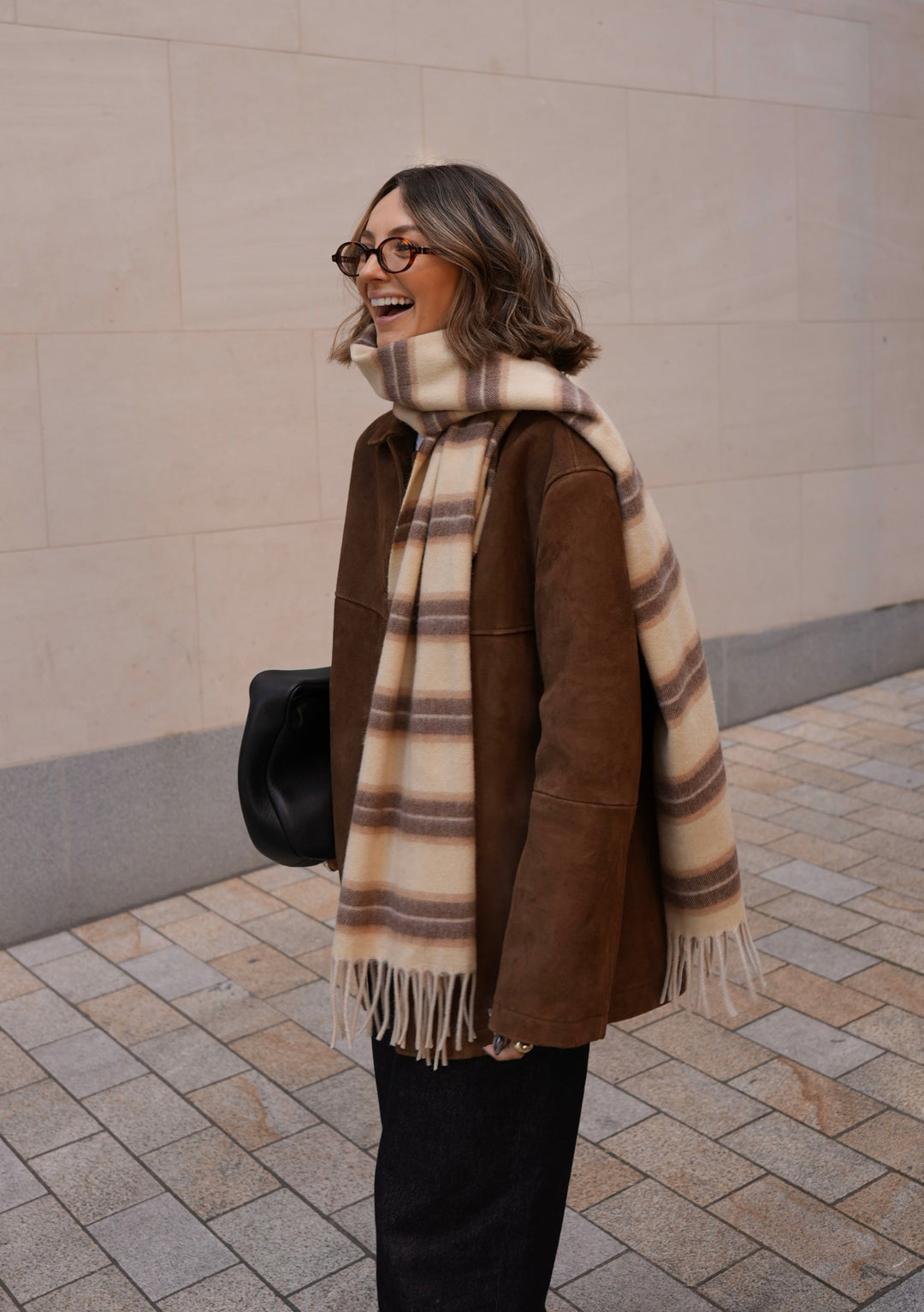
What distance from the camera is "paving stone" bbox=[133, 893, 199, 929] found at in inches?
180

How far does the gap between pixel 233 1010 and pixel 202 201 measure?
2.44 m

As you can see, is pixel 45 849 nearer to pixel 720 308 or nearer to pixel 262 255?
pixel 262 255

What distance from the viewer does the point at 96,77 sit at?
420cm

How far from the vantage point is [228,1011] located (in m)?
3.91

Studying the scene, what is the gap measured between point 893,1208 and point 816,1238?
0.19 meters

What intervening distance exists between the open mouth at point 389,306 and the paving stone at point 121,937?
2.76 m

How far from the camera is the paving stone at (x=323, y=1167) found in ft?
9.94

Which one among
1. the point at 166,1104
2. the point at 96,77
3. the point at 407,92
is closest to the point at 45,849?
the point at 166,1104

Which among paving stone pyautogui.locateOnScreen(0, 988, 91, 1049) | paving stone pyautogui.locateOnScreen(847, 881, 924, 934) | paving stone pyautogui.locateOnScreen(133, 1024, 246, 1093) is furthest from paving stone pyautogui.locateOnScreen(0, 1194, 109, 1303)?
paving stone pyautogui.locateOnScreen(847, 881, 924, 934)

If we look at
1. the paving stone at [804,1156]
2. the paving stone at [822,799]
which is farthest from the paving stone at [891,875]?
the paving stone at [804,1156]

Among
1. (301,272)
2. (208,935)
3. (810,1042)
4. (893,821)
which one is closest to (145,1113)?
(208,935)

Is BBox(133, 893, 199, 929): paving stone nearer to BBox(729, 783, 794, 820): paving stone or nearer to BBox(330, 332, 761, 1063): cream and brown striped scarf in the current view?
BBox(729, 783, 794, 820): paving stone

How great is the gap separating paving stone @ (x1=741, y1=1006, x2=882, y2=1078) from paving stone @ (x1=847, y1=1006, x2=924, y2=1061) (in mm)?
41

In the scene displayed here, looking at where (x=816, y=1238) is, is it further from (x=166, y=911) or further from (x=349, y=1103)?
(x=166, y=911)
